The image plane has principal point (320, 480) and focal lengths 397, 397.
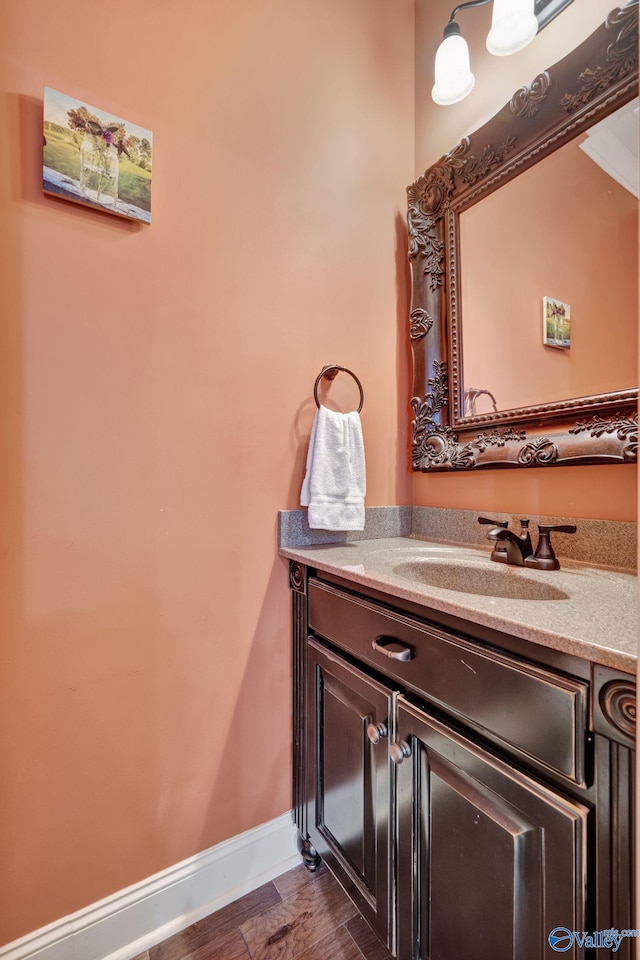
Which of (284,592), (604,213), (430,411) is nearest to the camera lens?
(604,213)

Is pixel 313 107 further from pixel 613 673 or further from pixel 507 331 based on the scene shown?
pixel 613 673

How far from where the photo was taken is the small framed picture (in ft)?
3.26

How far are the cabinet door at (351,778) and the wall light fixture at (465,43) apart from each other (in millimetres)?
1604

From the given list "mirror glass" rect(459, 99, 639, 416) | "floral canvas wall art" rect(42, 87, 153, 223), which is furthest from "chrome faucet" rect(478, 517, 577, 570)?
"floral canvas wall art" rect(42, 87, 153, 223)

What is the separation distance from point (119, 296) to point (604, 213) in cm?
114

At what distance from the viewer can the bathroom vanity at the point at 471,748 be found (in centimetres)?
48

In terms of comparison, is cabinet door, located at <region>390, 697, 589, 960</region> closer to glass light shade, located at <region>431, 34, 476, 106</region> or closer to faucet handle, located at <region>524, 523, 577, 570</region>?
faucet handle, located at <region>524, 523, 577, 570</region>

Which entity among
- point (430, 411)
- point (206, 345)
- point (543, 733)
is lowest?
point (543, 733)

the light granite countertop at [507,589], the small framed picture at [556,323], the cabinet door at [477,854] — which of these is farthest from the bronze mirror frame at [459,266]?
the cabinet door at [477,854]

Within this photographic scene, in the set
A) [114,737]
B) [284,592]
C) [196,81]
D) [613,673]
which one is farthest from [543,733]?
[196,81]

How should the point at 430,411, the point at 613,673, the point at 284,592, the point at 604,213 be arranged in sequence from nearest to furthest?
1. the point at 613,673
2. the point at 604,213
3. the point at 284,592
4. the point at 430,411

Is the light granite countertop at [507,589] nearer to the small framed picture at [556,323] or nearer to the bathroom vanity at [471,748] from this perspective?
the bathroom vanity at [471,748]

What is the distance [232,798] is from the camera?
107 cm
